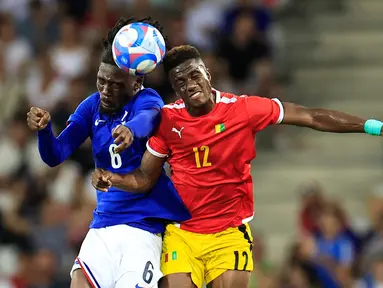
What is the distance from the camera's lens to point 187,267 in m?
7.05

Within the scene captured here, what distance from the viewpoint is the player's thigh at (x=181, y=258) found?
704cm

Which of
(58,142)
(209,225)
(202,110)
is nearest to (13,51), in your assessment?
(58,142)

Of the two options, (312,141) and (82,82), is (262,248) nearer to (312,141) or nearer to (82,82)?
(312,141)

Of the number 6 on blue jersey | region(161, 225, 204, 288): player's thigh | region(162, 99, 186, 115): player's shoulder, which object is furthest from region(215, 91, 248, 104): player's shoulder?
region(161, 225, 204, 288): player's thigh

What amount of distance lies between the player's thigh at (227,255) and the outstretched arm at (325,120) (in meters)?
0.83

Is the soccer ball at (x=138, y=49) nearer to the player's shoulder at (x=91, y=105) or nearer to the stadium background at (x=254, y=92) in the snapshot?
the player's shoulder at (x=91, y=105)

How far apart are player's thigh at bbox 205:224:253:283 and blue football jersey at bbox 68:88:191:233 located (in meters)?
0.28

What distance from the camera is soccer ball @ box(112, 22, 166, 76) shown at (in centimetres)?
678

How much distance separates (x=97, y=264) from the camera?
6996 millimetres

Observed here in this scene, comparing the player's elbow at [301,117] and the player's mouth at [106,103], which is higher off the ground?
the player's mouth at [106,103]

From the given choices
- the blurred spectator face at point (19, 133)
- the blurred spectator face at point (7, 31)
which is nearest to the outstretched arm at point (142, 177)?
the blurred spectator face at point (19, 133)

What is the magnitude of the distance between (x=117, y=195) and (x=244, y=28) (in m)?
6.21

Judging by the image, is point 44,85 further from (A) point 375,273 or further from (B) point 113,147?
(B) point 113,147

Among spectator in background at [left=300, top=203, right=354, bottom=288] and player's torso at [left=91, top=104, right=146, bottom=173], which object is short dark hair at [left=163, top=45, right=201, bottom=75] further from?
spectator in background at [left=300, top=203, right=354, bottom=288]
